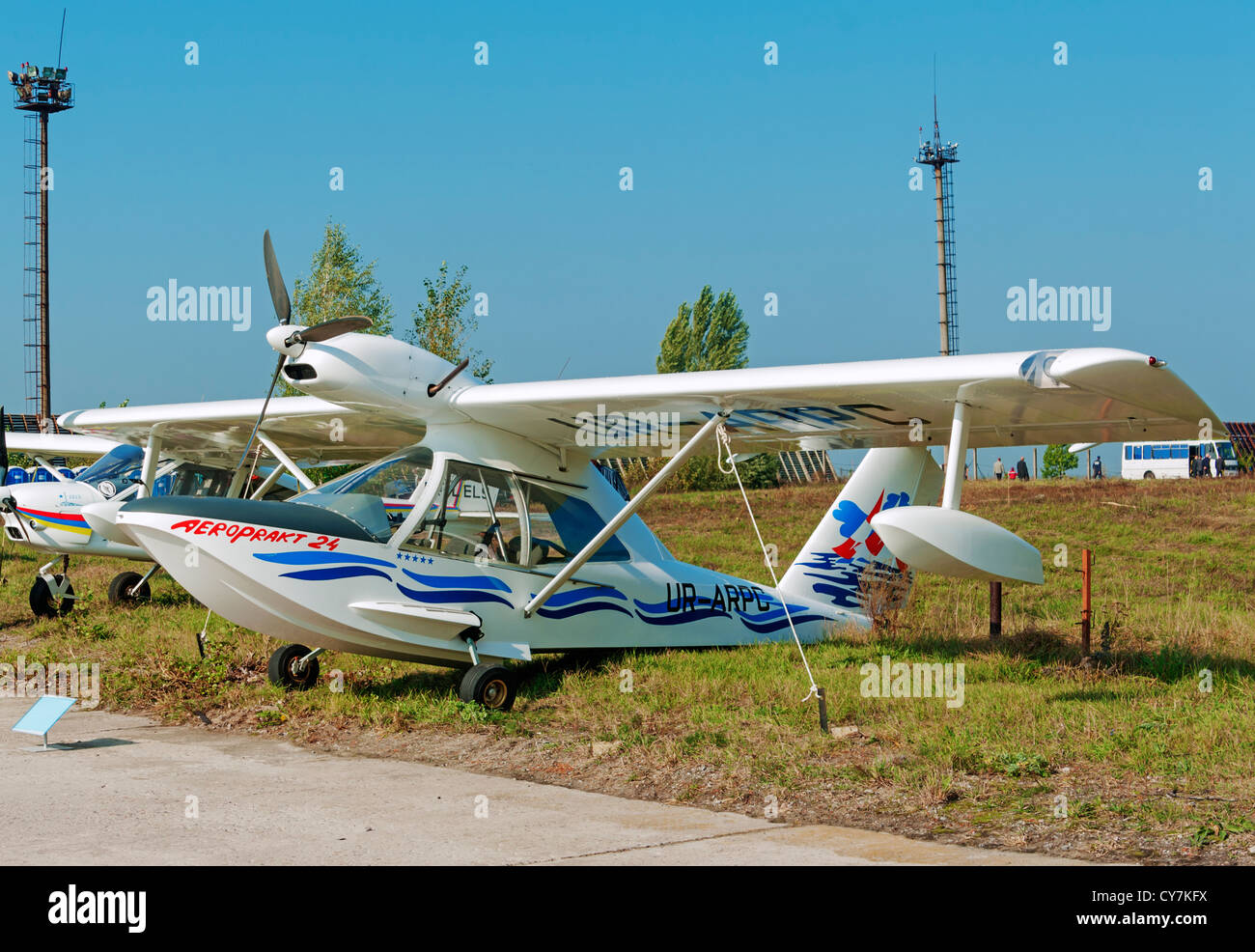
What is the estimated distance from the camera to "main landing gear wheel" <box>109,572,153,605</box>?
52.7 feet

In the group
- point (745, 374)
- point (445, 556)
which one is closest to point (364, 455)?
point (445, 556)

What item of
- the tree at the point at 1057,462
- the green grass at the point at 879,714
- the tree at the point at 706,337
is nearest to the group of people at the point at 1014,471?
the tree at the point at 1057,462

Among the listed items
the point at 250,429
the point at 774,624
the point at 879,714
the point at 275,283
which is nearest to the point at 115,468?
the point at 250,429

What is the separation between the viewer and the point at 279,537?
27.2ft

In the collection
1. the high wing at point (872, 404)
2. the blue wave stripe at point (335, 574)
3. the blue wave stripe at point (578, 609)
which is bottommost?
the blue wave stripe at point (578, 609)

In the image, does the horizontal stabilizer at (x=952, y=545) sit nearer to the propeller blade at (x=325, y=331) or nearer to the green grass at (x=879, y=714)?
the green grass at (x=879, y=714)

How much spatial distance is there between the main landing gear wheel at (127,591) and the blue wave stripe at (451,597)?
8694 mm

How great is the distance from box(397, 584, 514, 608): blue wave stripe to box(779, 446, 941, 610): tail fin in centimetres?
376

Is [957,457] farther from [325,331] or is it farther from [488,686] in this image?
[325,331]

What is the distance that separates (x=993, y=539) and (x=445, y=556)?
14.4 feet

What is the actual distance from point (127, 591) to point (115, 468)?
1811 millimetres

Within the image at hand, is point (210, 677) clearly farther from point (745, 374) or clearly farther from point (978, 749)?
point (978, 749)

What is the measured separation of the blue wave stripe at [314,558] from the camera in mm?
8206

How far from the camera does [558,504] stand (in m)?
10.5
